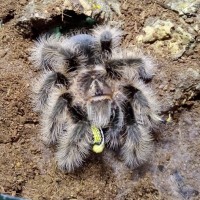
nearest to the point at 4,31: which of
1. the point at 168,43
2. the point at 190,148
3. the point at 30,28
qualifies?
the point at 30,28

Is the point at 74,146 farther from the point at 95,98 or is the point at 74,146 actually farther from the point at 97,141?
the point at 95,98

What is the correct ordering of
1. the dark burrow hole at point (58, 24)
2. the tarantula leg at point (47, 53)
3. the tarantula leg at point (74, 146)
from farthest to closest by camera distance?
the dark burrow hole at point (58, 24), the tarantula leg at point (47, 53), the tarantula leg at point (74, 146)

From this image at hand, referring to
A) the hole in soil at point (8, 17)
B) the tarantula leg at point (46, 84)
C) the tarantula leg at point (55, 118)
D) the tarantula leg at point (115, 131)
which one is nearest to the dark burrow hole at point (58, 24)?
the hole in soil at point (8, 17)

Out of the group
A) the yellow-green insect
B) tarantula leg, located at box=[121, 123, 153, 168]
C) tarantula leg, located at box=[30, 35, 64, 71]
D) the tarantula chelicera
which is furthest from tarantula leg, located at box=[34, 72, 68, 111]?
tarantula leg, located at box=[121, 123, 153, 168]

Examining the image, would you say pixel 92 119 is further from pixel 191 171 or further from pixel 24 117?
pixel 191 171

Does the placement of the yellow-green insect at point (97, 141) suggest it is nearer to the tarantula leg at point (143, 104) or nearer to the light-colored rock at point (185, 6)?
the tarantula leg at point (143, 104)

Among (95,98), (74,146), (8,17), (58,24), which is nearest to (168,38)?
(95,98)
